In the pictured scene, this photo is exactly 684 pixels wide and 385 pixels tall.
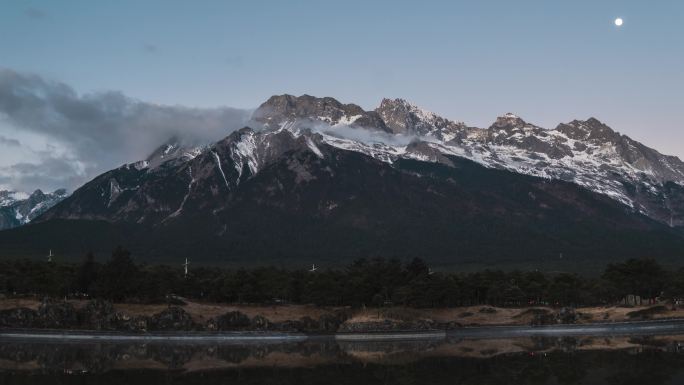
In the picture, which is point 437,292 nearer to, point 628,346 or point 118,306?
point 628,346

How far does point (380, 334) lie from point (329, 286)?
85.7 feet

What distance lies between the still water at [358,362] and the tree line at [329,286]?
3155 centimetres

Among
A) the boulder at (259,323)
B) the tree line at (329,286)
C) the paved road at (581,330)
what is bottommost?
the paved road at (581,330)

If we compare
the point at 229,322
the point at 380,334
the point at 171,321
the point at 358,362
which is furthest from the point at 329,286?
the point at 358,362

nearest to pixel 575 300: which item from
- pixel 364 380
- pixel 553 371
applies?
pixel 553 371

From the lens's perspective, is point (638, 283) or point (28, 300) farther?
point (638, 283)

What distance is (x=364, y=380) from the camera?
9981cm

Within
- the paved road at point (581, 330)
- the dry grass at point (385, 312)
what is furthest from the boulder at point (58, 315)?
the paved road at point (581, 330)

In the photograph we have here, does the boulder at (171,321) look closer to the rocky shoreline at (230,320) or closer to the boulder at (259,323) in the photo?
the rocky shoreline at (230,320)

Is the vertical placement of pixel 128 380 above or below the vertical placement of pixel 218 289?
below

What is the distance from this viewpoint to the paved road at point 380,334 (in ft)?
504

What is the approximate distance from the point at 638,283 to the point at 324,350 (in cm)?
9648

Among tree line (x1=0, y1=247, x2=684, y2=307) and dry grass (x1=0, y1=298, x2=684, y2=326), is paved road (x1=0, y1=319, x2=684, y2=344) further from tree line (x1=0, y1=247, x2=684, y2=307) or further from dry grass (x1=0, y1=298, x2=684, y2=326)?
tree line (x1=0, y1=247, x2=684, y2=307)

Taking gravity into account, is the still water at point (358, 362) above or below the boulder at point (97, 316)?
below
